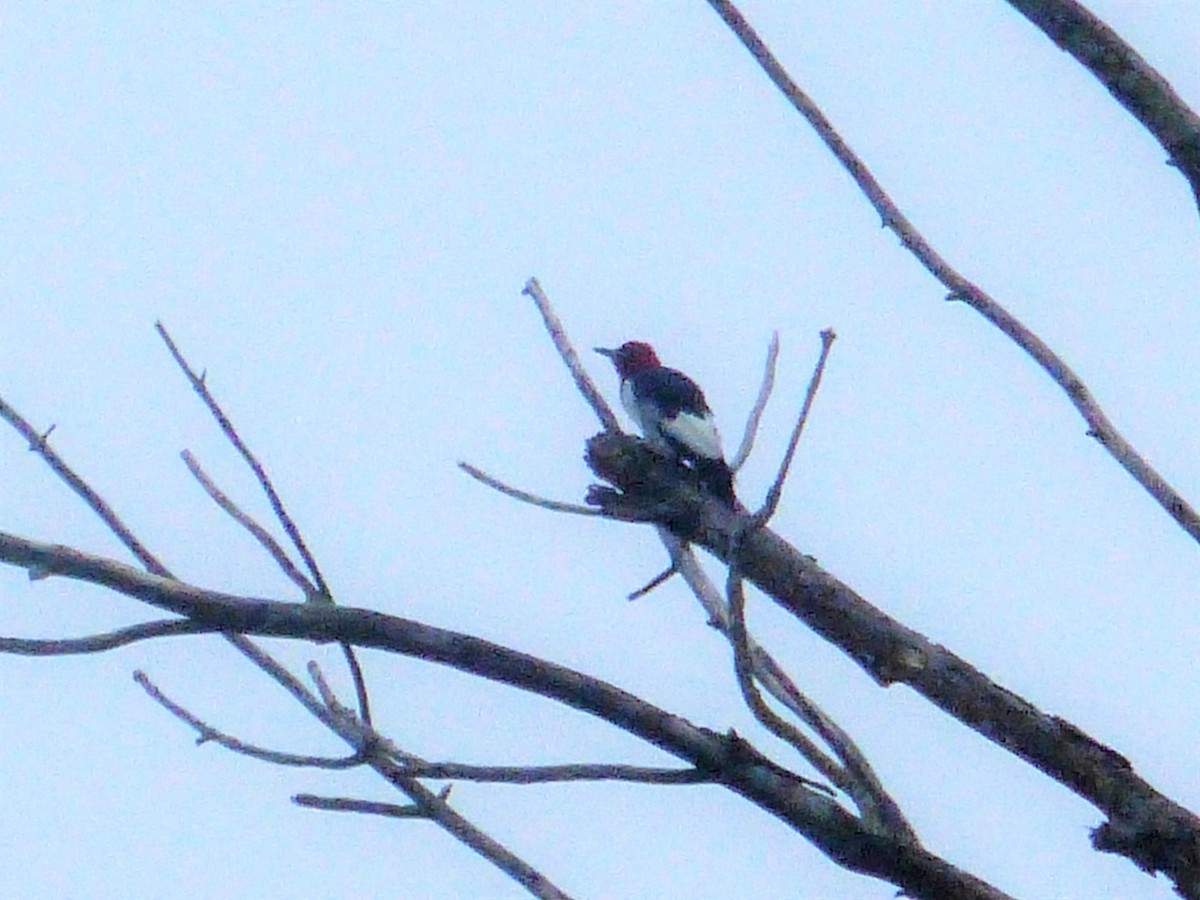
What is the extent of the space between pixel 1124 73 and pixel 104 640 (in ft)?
5.00

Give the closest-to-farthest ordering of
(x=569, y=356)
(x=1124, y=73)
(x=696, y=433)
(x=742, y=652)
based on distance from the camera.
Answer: (x=1124, y=73), (x=742, y=652), (x=569, y=356), (x=696, y=433)

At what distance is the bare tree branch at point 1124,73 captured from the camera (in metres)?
2.27

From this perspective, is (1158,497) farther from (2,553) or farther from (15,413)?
(15,413)

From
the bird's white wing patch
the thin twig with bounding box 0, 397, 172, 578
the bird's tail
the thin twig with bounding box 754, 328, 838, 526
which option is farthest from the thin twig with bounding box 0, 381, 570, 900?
the bird's white wing patch

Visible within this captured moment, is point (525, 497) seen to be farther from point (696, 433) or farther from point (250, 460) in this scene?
point (696, 433)

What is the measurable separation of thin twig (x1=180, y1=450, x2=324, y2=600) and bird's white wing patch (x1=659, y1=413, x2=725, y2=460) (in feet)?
10.1

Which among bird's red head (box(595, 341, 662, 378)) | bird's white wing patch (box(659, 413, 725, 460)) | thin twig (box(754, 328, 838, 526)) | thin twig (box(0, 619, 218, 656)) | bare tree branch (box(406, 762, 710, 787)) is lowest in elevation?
bare tree branch (box(406, 762, 710, 787))

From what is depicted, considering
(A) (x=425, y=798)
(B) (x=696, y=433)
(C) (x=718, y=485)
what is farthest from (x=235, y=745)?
(B) (x=696, y=433)

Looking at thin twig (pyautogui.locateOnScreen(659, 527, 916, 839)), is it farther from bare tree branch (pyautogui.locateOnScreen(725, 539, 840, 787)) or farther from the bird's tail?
the bird's tail

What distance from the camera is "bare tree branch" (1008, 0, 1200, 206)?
89.3 inches

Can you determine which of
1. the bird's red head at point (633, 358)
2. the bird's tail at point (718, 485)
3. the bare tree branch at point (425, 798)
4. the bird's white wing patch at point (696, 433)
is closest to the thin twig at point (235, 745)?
the bare tree branch at point (425, 798)

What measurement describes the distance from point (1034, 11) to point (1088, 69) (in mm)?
100

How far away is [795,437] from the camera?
277 centimetres

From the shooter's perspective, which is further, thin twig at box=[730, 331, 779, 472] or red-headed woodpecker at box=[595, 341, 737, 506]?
red-headed woodpecker at box=[595, 341, 737, 506]
